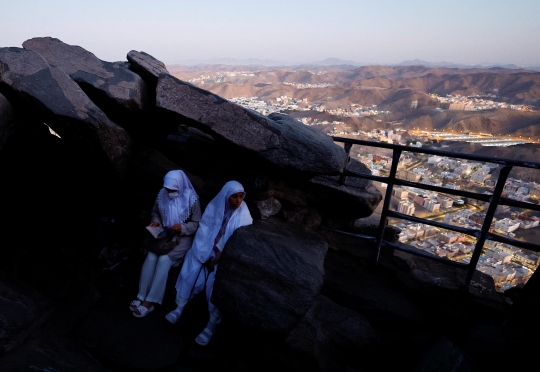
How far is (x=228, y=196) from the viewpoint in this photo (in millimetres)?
3416

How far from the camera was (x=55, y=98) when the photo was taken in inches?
128

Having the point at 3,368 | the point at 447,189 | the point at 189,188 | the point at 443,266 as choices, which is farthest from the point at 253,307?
the point at 443,266

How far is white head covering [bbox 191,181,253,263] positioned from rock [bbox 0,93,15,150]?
6.68 ft

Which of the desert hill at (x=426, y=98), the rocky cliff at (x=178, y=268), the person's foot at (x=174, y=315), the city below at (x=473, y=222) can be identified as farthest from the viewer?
the desert hill at (x=426, y=98)

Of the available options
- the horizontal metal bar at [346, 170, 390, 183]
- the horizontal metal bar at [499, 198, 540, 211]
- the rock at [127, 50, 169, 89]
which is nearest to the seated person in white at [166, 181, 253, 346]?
the horizontal metal bar at [346, 170, 390, 183]

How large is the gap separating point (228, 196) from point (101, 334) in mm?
1812

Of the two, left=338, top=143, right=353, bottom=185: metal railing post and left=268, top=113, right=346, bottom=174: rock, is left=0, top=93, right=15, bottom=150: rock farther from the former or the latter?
left=338, top=143, right=353, bottom=185: metal railing post

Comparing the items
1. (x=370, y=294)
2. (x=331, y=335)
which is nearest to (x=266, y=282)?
(x=331, y=335)

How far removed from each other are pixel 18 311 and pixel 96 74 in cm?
268

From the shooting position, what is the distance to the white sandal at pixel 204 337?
3168mm

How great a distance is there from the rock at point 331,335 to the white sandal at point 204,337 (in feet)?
2.55

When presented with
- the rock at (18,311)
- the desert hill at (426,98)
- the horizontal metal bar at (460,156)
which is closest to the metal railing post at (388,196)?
the horizontal metal bar at (460,156)

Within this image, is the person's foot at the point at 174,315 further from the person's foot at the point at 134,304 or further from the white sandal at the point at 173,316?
the person's foot at the point at 134,304

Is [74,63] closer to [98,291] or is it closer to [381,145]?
[98,291]
